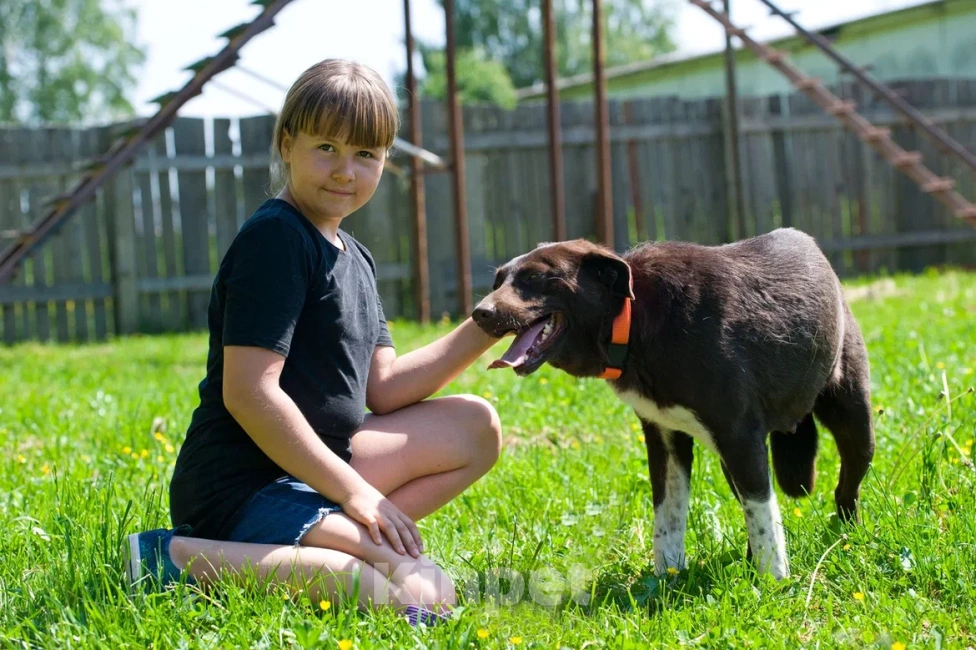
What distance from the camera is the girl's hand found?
263cm

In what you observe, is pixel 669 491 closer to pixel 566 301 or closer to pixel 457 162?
pixel 566 301

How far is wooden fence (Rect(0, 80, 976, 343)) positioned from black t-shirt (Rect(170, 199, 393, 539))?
26.4ft

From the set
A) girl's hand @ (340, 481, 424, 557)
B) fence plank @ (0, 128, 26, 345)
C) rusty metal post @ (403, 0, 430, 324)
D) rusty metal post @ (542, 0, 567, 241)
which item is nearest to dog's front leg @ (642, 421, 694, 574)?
girl's hand @ (340, 481, 424, 557)

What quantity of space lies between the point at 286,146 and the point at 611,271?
38.3 inches

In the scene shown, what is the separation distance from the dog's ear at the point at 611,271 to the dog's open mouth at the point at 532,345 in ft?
0.53

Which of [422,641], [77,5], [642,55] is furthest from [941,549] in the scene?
[642,55]

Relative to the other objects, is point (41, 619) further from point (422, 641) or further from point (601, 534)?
point (601, 534)

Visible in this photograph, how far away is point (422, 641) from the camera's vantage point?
2447mm

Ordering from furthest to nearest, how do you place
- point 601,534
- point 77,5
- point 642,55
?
point 642,55 → point 77,5 → point 601,534

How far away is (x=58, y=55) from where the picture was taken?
34469 millimetres

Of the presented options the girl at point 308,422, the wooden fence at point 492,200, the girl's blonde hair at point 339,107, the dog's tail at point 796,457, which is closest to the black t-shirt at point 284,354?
the girl at point 308,422

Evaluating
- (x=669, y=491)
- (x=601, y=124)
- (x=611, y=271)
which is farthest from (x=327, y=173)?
(x=601, y=124)

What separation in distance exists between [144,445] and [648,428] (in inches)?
98.1

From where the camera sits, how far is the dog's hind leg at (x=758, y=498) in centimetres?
285
